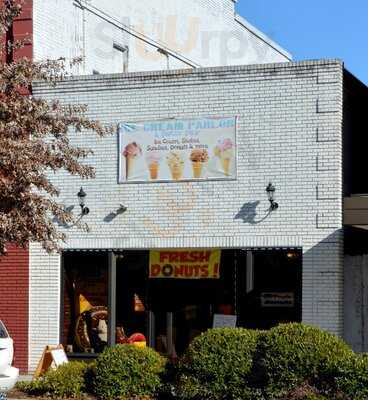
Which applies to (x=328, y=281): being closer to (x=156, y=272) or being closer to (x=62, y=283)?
(x=156, y=272)

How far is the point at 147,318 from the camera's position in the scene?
18.4 metres

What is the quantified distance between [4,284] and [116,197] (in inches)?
113

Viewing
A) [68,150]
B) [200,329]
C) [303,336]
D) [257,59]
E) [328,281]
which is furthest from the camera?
[257,59]

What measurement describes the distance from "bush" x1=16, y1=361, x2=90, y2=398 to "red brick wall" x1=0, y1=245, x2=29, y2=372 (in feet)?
10.3

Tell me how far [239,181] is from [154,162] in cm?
173

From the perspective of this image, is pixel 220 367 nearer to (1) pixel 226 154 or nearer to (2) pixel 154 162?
(1) pixel 226 154

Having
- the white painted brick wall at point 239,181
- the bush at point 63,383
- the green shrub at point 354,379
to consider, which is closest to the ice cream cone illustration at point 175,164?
the white painted brick wall at point 239,181

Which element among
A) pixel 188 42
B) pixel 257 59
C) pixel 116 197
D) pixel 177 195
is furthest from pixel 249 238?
pixel 257 59

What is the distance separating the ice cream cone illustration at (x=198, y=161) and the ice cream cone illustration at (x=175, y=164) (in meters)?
0.25

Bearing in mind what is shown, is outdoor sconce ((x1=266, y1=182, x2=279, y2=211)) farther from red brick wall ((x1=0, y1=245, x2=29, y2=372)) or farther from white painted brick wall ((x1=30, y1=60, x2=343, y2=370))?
red brick wall ((x1=0, y1=245, x2=29, y2=372))

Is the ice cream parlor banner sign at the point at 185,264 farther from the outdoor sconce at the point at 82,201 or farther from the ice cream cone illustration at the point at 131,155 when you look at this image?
the ice cream cone illustration at the point at 131,155

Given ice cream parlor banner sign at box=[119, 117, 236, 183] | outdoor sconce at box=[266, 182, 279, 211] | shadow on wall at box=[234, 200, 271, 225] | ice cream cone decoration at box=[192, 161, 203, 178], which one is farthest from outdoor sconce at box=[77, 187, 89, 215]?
outdoor sconce at box=[266, 182, 279, 211]

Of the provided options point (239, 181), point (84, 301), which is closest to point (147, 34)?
point (239, 181)

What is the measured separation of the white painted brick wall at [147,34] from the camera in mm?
21062
